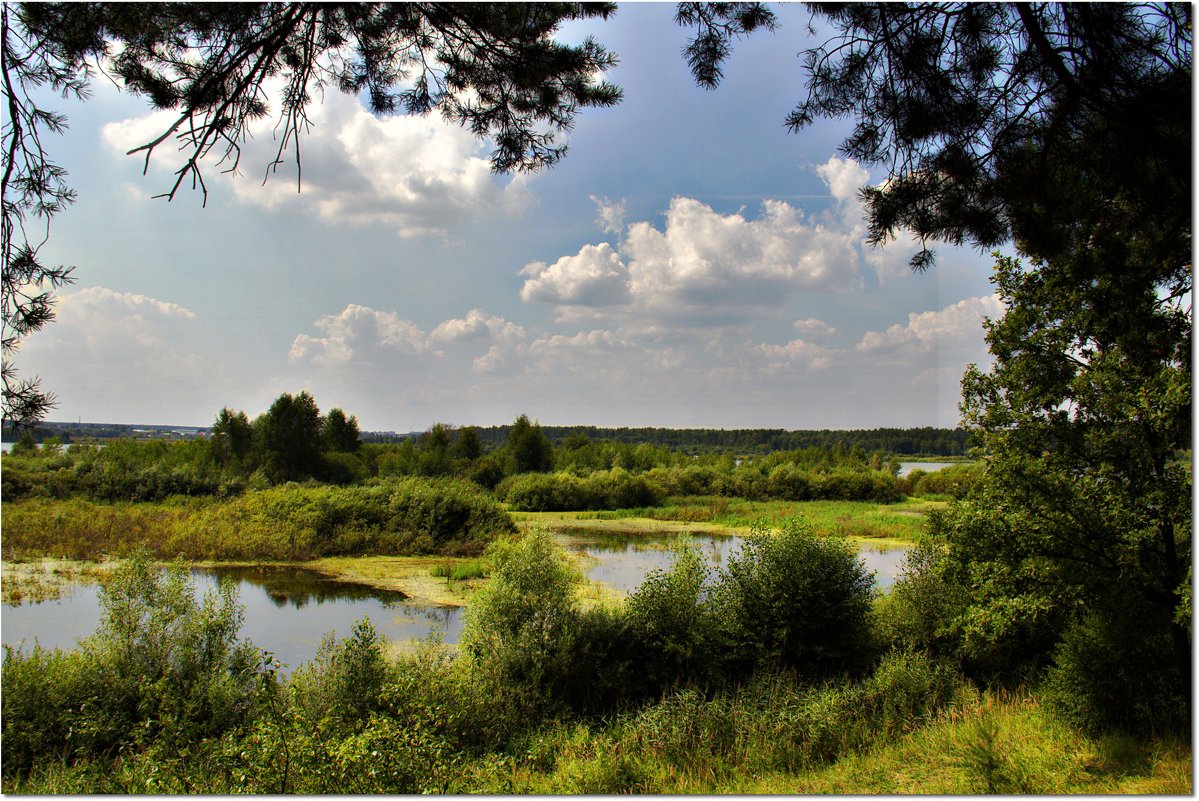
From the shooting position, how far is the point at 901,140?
4.17m

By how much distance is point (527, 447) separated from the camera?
147ft

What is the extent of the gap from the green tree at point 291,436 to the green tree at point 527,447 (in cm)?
1469

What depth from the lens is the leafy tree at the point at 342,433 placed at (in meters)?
37.4

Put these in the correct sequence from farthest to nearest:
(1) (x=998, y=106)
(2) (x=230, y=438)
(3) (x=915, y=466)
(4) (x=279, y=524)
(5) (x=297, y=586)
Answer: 1. (3) (x=915, y=466)
2. (2) (x=230, y=438)
3. (4) (x=279, y=524)
4. (5) (x=297, y=586)
5. (1) (x=998, y=106)

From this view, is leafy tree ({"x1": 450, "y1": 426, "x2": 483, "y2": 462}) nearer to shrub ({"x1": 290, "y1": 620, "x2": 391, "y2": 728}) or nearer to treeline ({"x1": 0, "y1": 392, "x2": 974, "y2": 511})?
treeline ({"x1": 0, "y1": 392, "x2": 974, "y2": 511})

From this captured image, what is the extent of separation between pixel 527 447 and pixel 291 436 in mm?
16657

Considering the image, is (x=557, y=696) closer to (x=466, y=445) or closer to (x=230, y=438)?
(x=230, y=438)

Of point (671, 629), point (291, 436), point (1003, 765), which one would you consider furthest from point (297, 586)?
point (291, 436)

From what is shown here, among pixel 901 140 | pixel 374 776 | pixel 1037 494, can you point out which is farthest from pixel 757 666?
pixel 901 140

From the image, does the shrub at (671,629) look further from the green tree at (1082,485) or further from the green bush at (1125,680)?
the green bush at (1125,680)

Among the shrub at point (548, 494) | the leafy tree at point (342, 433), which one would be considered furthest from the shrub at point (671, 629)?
the leafy tree at point (342, 433)

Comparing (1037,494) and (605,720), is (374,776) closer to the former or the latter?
(605,720)

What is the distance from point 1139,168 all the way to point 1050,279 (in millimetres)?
3563

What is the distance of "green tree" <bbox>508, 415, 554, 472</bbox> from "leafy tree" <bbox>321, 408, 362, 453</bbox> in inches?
404
